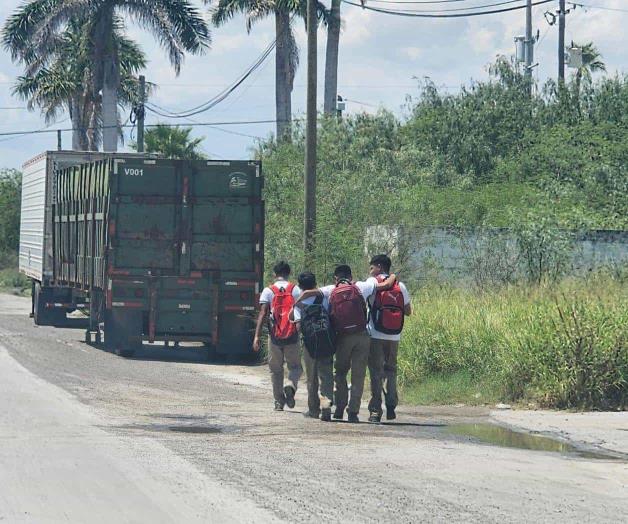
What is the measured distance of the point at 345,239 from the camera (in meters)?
22.8

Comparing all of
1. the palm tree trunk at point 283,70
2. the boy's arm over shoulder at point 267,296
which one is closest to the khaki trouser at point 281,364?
the boy's arm over shoulder at point 267,296

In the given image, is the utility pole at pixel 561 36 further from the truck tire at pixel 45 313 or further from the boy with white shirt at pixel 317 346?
the boy with white shirt at pixel 317 346

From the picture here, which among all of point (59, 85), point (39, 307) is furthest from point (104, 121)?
point (39, 307)

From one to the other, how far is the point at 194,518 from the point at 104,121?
118 ft

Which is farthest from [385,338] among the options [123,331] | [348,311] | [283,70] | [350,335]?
[283,70]

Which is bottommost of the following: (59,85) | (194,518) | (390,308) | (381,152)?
(194,518)

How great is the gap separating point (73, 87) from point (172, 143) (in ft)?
19.1

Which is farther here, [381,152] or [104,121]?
[104,121]

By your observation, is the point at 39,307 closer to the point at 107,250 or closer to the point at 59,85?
the point at 107,250

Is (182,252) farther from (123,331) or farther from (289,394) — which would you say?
(289,394)

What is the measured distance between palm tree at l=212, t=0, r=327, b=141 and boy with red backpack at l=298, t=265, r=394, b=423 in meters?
29.6

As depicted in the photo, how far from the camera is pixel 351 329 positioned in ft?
44.0

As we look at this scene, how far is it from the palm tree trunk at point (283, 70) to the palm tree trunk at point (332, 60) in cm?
193

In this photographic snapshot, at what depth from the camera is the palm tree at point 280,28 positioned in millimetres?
43719
